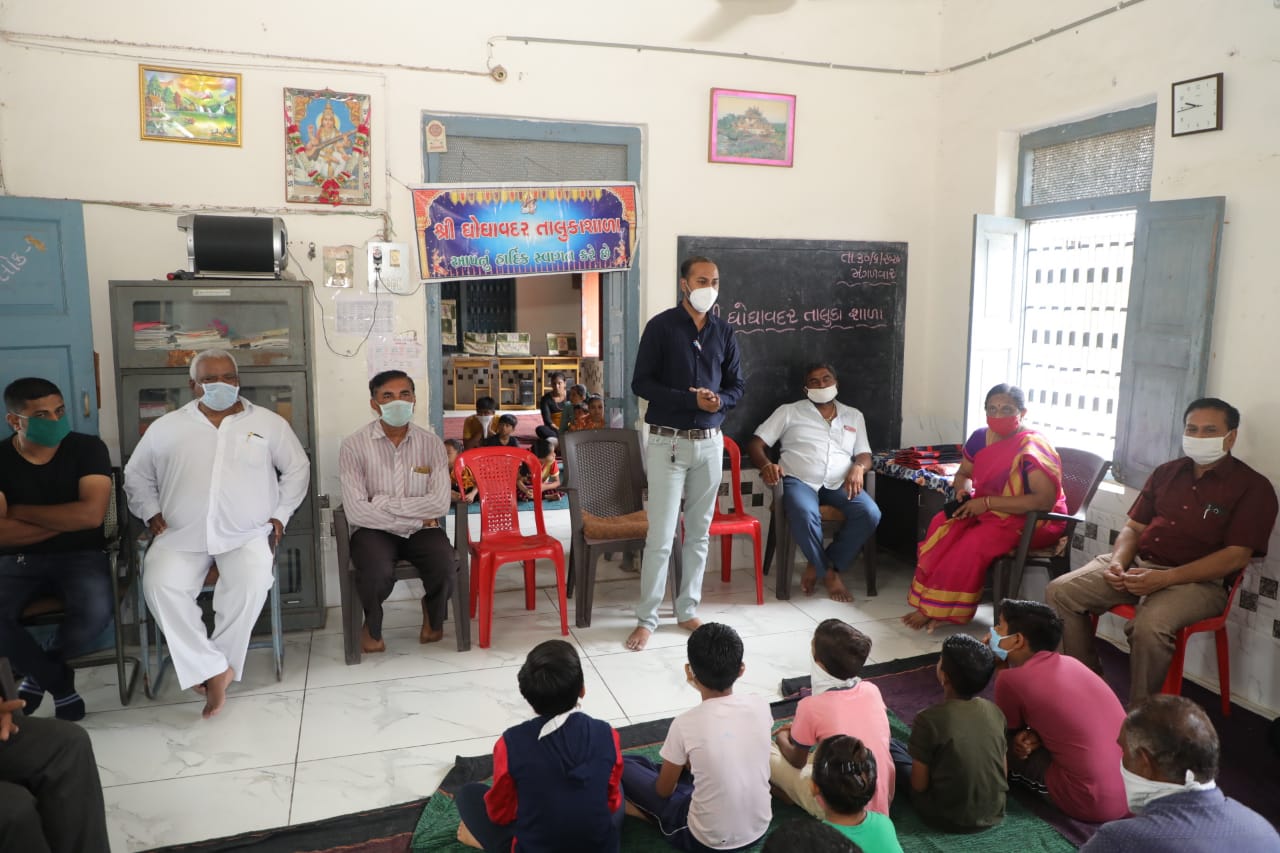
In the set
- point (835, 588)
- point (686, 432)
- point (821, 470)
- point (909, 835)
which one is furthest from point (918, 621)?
point (909, 835)

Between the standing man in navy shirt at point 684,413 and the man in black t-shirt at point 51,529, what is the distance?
2193 mm

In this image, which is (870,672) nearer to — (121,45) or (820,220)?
(820,220)

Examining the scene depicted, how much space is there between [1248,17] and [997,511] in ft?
7.23

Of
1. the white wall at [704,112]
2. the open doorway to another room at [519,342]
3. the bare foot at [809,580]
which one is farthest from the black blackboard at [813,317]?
the open doorway to another room at [519,342]

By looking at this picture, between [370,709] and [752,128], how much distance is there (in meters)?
3.57

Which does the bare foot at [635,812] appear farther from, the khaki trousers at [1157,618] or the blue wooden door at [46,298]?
the blue wooden door at [46,298]

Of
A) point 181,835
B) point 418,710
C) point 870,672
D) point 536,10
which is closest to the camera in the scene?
point 181,835

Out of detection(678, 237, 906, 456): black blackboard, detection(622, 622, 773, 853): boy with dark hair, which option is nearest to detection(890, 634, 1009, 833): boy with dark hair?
detection(622, 622, 773, 853): boy with dark hair

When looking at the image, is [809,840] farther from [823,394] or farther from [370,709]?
[823,394]

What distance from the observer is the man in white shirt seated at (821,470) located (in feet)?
15.3

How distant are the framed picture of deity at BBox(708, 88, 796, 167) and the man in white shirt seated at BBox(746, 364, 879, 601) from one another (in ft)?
4.13

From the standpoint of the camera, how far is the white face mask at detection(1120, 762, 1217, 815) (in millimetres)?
1688

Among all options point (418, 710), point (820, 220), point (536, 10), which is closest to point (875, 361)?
point (820, 220)

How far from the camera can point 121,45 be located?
12.8ft
